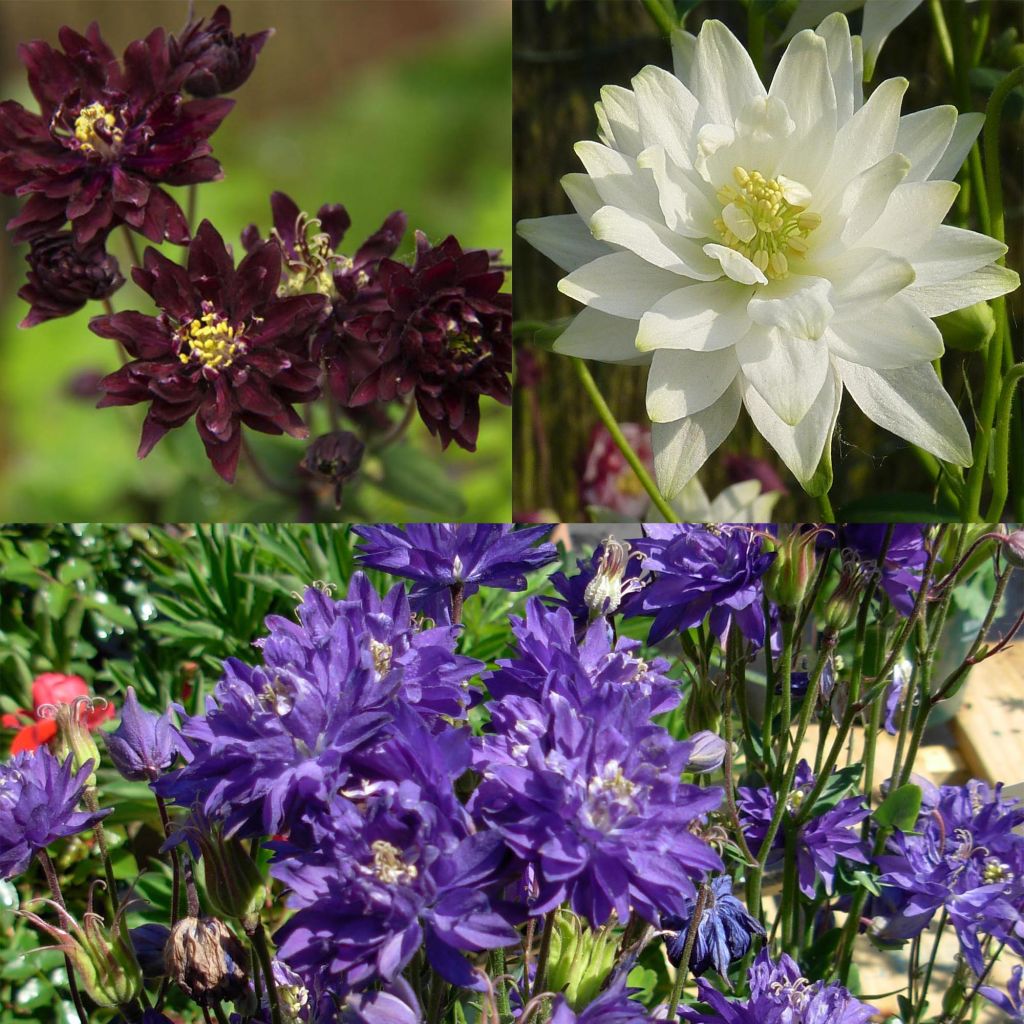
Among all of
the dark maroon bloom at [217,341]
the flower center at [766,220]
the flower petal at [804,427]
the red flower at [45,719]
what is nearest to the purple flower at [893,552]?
the flower petal at [804,427]

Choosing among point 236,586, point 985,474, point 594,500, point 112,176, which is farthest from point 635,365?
point 236,586

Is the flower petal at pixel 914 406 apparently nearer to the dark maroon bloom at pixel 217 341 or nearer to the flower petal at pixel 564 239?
the flower petal at pixel 564 239

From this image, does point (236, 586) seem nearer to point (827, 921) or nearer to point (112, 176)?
point (112, 176)

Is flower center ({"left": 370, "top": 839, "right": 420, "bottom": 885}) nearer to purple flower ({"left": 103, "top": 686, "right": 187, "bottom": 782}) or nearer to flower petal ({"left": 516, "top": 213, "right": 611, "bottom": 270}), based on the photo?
purple flower ({"left": 103, "top": 686, "right": 187, "bottom": 782})

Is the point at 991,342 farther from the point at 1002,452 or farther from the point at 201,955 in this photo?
the point at 201,955

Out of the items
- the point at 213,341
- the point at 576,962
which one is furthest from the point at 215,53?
the point at 576,962

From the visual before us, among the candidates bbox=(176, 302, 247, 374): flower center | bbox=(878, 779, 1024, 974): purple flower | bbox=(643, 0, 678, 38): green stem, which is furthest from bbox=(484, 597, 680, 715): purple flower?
bbox=(643, 0, 678, 38): green stem
